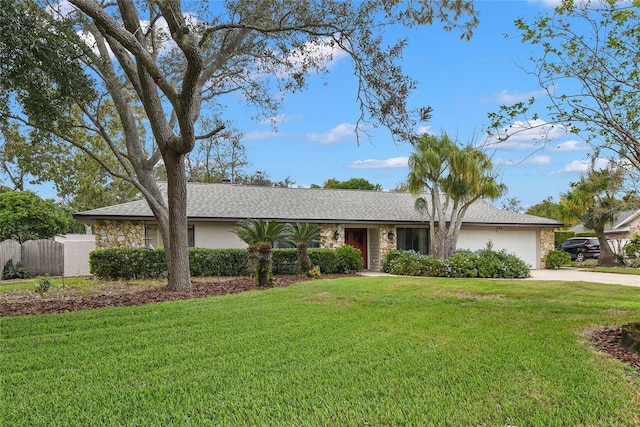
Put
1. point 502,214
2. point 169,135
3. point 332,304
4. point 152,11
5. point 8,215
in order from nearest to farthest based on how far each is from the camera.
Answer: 1. point 332,304
2. point 169,135
3. point 152,11
4. point 8,215
5. point 502,214

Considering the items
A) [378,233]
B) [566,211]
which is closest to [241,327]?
[378,233]

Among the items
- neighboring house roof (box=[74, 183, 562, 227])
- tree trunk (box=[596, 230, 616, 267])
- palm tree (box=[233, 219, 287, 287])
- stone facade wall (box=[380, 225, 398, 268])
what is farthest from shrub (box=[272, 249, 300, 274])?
tree trunk (box=[596, 230, 616, 267])

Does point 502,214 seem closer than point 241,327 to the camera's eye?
No

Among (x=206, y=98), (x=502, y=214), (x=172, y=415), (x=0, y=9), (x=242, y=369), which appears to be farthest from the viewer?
(x=502, y=214)

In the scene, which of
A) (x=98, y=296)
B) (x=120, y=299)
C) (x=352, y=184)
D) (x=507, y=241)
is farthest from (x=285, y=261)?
(x=352, y=184)

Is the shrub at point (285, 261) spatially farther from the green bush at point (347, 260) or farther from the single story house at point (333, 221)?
the single story house at point (333, 221)

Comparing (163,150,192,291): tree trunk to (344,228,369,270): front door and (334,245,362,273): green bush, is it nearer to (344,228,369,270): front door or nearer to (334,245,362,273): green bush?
(334,245,362,273): green bush

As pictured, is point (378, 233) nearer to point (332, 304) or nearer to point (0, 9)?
point (332, 304)

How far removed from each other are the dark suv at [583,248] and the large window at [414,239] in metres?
12.1

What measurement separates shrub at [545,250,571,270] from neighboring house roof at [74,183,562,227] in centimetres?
143

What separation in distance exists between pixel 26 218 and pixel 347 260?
49.8ft

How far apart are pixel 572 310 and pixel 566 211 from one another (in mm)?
20774

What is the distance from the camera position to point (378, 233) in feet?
68.0

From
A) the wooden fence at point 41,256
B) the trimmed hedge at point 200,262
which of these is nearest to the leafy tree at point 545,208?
the trimmed hedge at point 200,262
